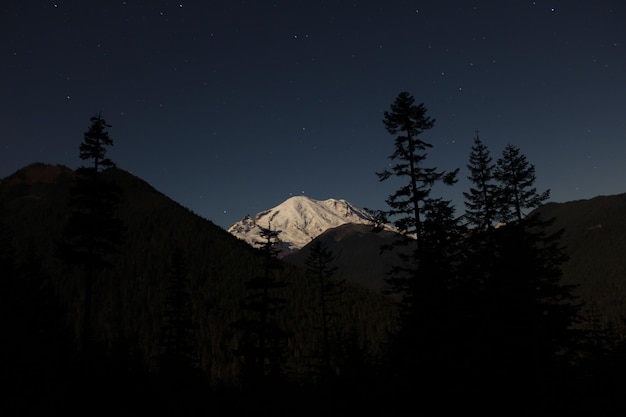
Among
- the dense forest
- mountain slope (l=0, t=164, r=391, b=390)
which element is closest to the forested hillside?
mountain slope (l=0, t=164, r=391, b=390)

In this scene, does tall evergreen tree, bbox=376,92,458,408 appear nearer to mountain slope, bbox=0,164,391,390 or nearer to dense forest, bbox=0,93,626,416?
dense forest, bbox=0,93,626,416

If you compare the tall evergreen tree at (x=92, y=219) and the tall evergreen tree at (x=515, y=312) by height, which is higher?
the tall evergreen tree at (x=92, y=219)

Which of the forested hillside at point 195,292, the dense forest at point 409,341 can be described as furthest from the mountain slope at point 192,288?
the dense forest at point 409,341

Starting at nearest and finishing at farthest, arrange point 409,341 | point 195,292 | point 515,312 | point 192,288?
point 409,341 → point 515,312 → point 195,292 → point 192,288

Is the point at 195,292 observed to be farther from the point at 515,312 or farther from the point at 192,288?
the point at 515,312

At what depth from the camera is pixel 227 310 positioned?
130 meters

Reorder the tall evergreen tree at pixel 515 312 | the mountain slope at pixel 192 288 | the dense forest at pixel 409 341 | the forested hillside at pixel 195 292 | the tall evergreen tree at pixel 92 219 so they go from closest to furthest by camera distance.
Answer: the dense forest at pixel 409 341
the tall evergreen tree at pixel 515 312
the tall evergreen tree at pixel 92 219
the forested hillside at pixel 195 292
the mountain slope at pixel 192 288

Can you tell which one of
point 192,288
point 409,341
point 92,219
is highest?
point 192,288

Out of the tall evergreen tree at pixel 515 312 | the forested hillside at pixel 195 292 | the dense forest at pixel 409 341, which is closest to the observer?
the dense forest at pixel 409 341

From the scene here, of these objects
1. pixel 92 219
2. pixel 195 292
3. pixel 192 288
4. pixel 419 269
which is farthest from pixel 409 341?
pixel 192 288

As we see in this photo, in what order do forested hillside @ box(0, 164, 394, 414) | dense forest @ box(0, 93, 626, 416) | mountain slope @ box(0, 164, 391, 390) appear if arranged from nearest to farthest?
dense forest @ box(0, 93, 626, 416), forested hillside @ box(0, 164, 394, 414), mountain slope @ box(0, 164, 391, 390)

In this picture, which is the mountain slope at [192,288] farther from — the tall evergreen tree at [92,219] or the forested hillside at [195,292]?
the tall evergreen tree at [92,219]

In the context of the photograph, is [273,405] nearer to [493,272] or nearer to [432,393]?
[432,393]

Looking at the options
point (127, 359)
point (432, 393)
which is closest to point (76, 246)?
point (127, 359)
